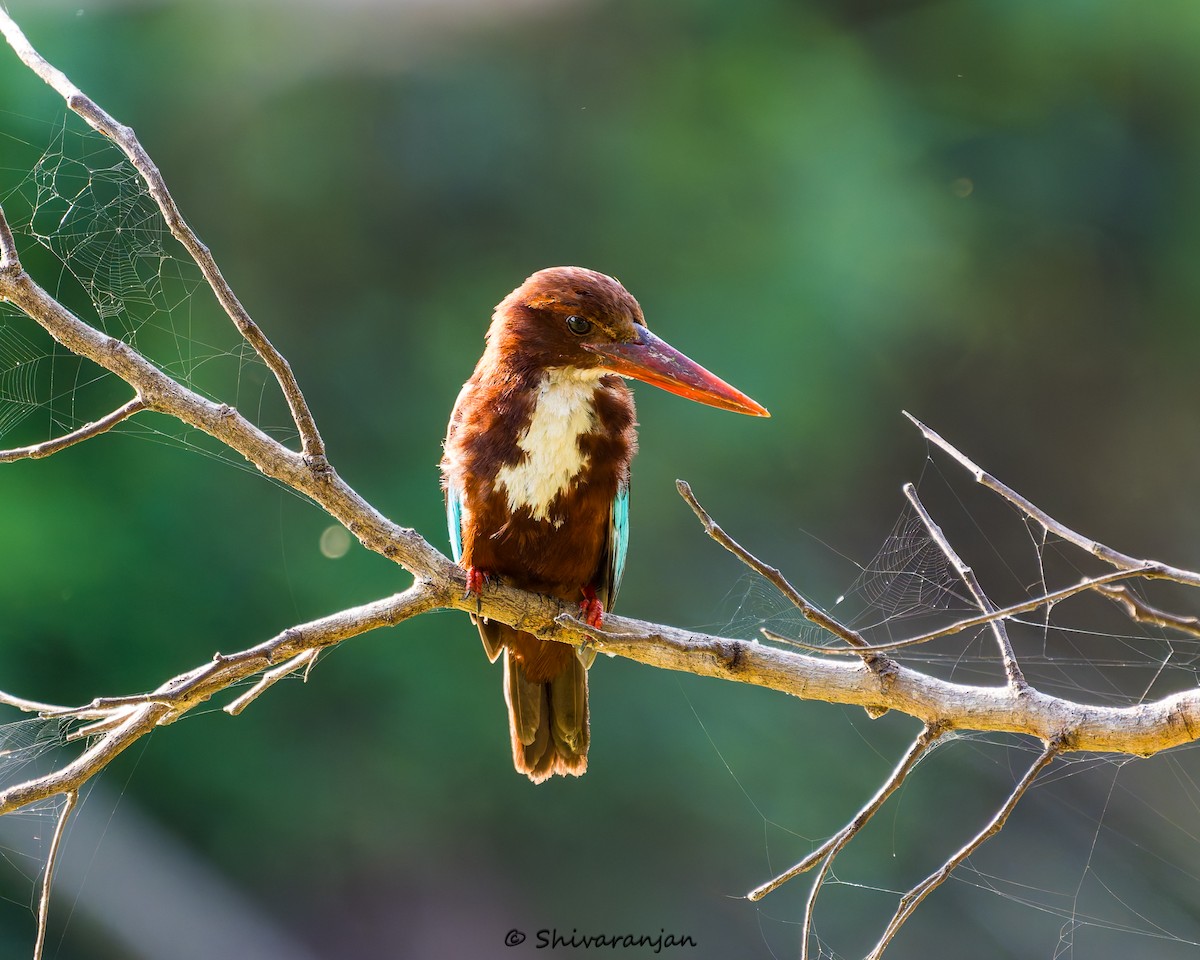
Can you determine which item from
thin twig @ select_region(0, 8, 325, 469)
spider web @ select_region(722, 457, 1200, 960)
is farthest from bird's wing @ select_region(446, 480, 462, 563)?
spider web @ select_region(722, 457, 1200, 960)

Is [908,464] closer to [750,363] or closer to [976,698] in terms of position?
[750,363]

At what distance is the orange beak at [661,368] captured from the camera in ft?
6.03

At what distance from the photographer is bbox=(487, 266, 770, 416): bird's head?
185cm

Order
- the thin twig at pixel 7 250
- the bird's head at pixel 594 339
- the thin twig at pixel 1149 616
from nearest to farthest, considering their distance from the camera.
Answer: the thin twig at pixel 1149 616 < the thin twig at pixel 7 250 < the bird's head at pixel 594 339

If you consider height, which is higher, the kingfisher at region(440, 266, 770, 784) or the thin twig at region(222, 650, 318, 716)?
the kingfisher at region(440, 266, 770, 784)

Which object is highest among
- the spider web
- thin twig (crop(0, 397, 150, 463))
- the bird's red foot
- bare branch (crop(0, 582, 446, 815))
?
thin twig (crop(0, 397, 150, 463))

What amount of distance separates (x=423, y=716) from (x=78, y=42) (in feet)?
9.47

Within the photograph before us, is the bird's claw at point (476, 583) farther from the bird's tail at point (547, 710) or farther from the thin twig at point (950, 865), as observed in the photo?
the thin twig at point (950, 865)

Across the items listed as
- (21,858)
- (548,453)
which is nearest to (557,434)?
(548,453)

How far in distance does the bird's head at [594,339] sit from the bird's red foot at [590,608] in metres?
0.38

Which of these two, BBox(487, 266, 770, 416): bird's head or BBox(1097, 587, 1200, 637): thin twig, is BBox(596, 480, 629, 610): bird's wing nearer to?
BBox(487, 266, 770, 416): bird's head

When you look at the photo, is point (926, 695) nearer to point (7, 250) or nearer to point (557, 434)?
point (557, 434)

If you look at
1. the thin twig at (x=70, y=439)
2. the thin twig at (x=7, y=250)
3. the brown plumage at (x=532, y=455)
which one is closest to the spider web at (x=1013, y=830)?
the brown plumage at (x=532, y=455)

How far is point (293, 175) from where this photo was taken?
445 cm
